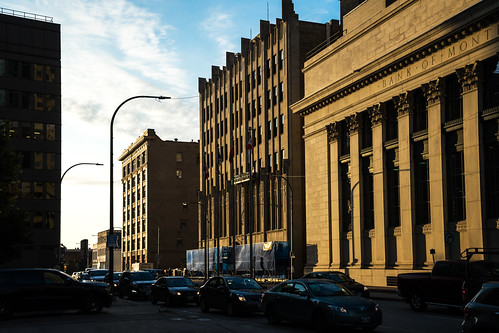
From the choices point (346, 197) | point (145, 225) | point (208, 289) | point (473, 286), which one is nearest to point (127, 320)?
point (208, 289)

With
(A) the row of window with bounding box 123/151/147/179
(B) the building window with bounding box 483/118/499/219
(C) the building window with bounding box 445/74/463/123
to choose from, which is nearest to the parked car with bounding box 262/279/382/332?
(B) the building window with bounding box 483/118/499/219

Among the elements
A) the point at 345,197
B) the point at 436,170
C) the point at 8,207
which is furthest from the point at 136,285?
the point at 345,197

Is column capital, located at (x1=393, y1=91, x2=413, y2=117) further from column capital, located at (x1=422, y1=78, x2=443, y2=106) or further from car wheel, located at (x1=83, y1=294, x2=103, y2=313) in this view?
car wheel, located at (x1=83, y1=294, x2=103, y2=313)

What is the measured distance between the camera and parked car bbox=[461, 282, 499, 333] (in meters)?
12.3

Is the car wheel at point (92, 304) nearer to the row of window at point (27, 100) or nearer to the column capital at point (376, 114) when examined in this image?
the column capital at point (376, 114)

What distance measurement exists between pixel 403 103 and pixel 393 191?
6.18 metres

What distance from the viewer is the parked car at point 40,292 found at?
2356 centimetres

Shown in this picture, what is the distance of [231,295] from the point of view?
24250 mm

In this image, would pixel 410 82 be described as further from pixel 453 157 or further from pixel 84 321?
pixel 84 321

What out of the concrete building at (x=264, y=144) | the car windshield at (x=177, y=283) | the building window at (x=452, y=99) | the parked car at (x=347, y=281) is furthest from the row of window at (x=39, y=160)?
the parked car at (x=347, y=281)

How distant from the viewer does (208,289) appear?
1029 inches

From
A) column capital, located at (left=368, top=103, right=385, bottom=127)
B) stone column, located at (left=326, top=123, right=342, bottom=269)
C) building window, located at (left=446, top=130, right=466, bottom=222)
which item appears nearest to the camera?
building window, located at (left=446, top=130, right=466, bottom=222)

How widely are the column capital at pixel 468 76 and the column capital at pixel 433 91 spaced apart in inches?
83.7

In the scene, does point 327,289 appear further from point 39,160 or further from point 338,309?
point 39,160
